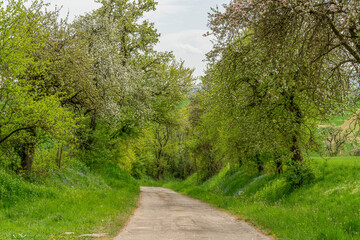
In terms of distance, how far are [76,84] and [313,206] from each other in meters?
14.2

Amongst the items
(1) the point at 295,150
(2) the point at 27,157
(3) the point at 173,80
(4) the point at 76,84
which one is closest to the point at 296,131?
(1) the point at 295,150

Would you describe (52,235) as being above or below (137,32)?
below

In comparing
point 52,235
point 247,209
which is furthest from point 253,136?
point 52,235

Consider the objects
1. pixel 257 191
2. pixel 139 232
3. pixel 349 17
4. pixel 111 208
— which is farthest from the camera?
pixel 257 191

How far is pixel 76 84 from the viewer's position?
1853 cm

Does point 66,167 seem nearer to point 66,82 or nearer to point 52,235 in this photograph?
point 66,82

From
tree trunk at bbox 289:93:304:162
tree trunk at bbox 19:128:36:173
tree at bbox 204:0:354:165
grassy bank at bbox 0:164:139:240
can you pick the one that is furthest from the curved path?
tree trunk at bbox 19:128:36:173

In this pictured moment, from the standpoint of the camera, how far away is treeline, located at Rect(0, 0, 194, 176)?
1405cm

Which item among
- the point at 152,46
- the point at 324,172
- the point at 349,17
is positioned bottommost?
the point at 324,172

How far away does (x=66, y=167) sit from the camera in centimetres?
2275

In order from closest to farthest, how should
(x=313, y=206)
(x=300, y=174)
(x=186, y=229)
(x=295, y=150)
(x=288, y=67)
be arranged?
(x=288, y=67) < (x=186, y=229) < (x=313, y=206) < (x=295, y=150) < (x=300, y=174)

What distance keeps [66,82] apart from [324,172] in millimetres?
15923

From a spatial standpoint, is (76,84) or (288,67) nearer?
(288,67)

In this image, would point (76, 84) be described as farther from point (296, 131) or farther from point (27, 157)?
point (296, 131)
